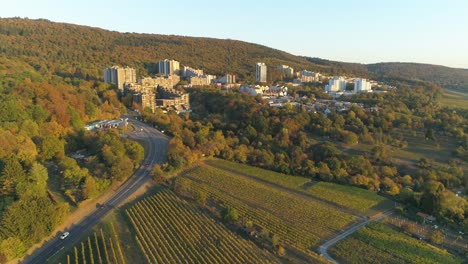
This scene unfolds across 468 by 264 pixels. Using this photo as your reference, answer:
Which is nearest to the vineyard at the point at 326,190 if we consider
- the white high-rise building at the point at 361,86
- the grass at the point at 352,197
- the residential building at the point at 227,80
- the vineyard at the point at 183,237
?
the grass at the point at 352,197

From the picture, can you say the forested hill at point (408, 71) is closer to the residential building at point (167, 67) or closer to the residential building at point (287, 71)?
the residential building at point (287, 71)

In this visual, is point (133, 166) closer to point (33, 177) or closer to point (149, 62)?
point (33, 177)

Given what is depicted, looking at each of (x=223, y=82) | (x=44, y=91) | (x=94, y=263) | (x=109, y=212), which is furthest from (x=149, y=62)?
(x=94, y=263)

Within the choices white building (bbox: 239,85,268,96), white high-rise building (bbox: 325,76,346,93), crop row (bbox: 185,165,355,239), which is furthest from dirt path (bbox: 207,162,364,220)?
white high-rise building (bbox: 325,76,346,93)

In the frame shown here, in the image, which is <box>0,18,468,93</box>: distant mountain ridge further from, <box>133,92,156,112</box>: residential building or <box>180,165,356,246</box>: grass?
<box>180,165,356,246</box>: grass

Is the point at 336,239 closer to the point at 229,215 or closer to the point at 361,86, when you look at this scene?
the point at 229,215

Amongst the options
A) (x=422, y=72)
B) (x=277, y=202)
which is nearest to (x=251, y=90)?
(x=277, y=202)

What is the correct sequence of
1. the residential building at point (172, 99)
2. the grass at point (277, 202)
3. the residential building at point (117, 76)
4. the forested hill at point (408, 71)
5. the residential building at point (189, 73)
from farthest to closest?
the forested hill at point (408, 71), the residential building at point (189, 73), the residential building at point (117, 76), the residential building at point (172, 99), the grass at point (277, 202)
